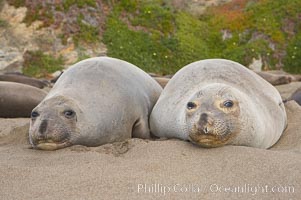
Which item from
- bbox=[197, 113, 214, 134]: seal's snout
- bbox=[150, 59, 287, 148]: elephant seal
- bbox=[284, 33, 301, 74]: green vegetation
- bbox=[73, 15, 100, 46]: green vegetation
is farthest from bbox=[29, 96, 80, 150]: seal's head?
bbox=[284, 33, 301, 74]: green vegetation

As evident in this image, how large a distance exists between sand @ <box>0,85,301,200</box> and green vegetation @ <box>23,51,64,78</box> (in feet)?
33.5

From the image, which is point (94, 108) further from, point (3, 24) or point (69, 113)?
point (3, 24)

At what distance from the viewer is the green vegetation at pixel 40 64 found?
46.8 feet

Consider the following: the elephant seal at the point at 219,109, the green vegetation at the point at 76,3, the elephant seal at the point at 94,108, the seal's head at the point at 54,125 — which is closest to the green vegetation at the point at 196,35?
the green vegetation at the point at 76,3

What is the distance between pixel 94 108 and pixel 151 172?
1367mm

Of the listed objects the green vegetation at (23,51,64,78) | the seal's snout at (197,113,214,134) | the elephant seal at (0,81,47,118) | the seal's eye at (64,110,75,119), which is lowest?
the green vegetation at (23,51,64,78)

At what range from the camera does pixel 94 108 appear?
4602 mm

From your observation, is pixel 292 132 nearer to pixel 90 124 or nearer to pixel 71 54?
pixel 90 124

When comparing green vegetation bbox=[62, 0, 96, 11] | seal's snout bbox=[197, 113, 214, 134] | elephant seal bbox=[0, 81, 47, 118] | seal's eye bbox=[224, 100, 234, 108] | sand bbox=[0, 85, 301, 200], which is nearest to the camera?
sand bbox=[0, 85, 301, 200]

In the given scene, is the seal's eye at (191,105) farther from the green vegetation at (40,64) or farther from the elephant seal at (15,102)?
the green vegetation at (40,64)

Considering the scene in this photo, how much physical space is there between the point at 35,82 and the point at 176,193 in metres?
7.38

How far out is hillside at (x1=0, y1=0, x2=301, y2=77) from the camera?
584 inches

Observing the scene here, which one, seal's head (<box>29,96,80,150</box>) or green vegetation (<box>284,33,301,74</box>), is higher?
seal's head (<box>29,96,80,150</box>)

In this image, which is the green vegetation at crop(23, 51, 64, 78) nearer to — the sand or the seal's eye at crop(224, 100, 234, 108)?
the sand
